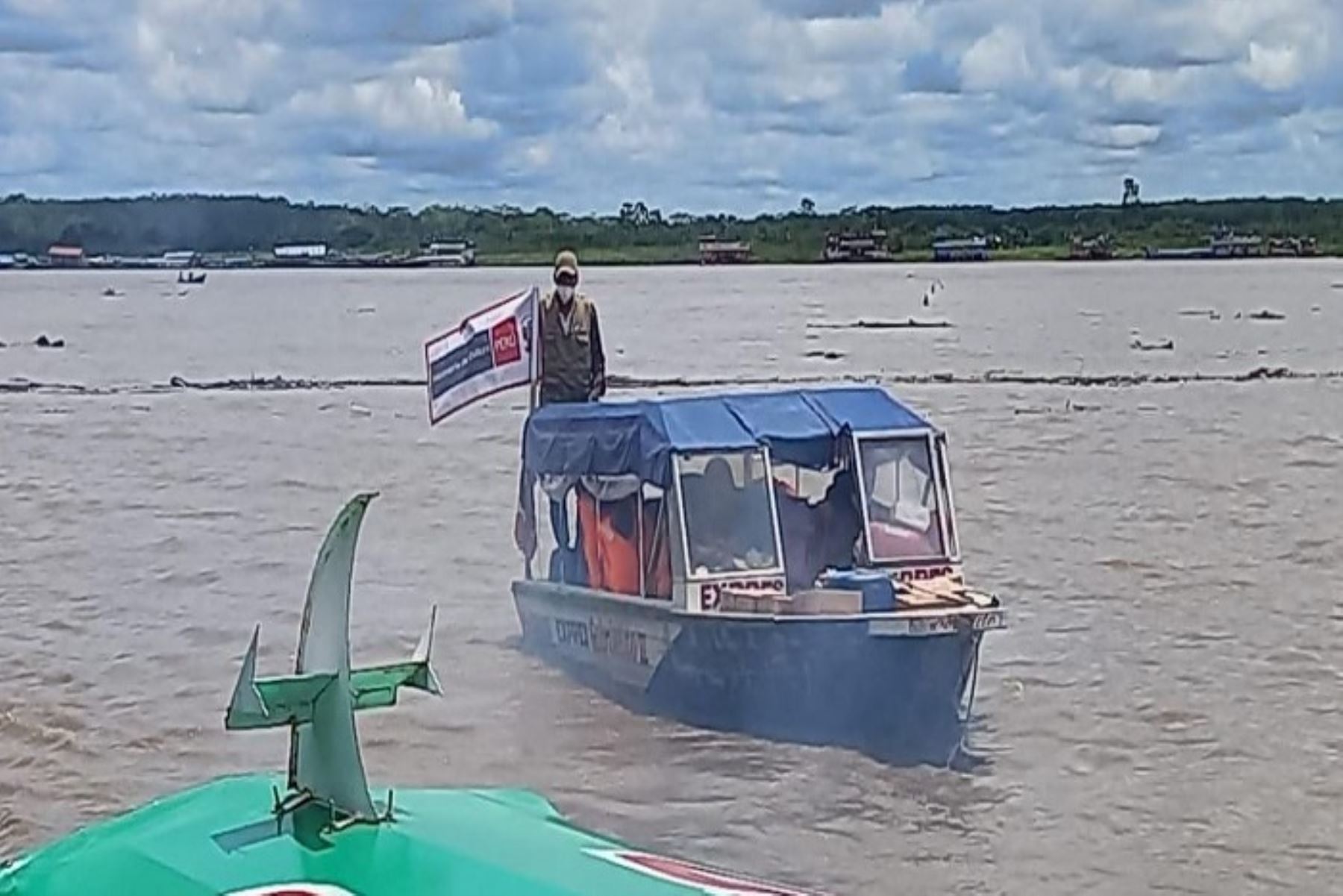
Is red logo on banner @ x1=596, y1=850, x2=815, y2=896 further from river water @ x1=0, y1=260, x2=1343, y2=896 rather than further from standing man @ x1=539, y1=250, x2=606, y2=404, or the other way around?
standing man @ x1=539, y1=250, x2=606, y2=404

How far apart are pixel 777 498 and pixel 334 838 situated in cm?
833

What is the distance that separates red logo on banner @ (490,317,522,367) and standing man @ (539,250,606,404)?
7.2 inches

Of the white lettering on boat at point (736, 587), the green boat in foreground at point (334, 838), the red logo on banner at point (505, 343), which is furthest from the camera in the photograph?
the red logo on banner at point (505, 343)

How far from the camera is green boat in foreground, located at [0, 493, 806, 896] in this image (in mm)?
3705

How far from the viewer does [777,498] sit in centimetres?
1210

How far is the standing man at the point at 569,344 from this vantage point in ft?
44.2

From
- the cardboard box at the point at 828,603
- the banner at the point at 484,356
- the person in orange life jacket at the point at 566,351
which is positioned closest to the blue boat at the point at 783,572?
the cardboard box at the point at 828,603

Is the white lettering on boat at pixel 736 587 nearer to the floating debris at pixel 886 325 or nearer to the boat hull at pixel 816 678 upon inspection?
the boat hull at pixel 816 678

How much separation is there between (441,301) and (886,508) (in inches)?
3472

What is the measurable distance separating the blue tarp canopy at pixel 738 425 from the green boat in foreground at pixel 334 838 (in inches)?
301

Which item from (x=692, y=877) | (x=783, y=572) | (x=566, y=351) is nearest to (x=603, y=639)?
(x=783, y=572)

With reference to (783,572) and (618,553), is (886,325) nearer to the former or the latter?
(618,553)

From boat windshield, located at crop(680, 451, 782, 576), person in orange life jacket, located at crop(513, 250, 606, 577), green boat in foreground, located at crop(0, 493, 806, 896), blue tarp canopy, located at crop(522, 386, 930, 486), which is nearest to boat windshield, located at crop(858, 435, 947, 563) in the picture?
blue tarp canopy, located at crop(522, 386, 930, 486)

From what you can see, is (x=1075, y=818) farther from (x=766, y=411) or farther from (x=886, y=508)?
(x=766, y=411)
